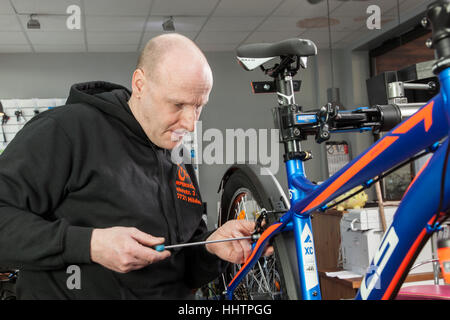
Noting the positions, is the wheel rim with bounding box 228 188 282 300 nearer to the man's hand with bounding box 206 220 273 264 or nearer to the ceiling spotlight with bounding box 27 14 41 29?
the man's hand with bounding box 206 220 273 264

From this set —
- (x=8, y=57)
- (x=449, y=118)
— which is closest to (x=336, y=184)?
(x=449, y=118)

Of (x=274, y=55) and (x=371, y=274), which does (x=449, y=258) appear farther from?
(x=274, y=55)

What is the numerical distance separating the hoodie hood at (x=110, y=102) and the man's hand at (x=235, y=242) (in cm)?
32

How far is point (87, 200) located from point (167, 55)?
0.41m

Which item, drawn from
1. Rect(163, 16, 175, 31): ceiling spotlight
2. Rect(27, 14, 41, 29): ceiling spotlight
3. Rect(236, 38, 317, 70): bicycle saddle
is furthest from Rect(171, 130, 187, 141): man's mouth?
Rect(27, 14, 41, 29): ceiling spotlight

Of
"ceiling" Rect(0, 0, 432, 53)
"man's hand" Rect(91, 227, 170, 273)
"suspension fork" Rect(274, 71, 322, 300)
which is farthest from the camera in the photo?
"ceiling" Rect(0, 0, 432, 53)

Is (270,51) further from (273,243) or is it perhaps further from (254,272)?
(254,272)

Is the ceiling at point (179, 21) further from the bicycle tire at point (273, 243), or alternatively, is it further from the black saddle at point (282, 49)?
the black saddle at point (282, 49)

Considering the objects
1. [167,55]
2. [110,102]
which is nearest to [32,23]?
[110,102]

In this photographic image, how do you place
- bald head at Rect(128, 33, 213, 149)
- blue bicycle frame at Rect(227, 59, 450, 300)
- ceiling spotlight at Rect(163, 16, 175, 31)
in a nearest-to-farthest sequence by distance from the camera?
1. blue bicycle frame at Rect(227, 59, 450, 300)
2. bald head at Rect(128, 33, 213, 149)
3. ceiling spotlight at Rect(163, 16, 175, 31)

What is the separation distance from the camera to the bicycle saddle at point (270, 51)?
3.44 ft

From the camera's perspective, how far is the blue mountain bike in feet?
1.94

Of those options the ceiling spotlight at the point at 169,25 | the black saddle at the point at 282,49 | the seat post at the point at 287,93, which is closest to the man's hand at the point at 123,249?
the seat post at the point at 287,93

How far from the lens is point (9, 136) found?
18.2 ft
